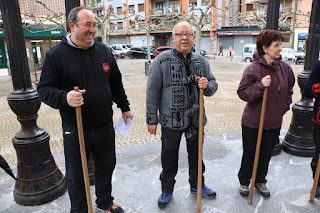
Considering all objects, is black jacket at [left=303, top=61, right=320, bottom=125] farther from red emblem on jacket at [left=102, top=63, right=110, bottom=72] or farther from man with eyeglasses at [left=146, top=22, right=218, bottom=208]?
red emblem on jacket at [left=102, top=63, right=110, bottom=72]

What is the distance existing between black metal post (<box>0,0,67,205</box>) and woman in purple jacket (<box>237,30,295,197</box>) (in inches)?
88.7

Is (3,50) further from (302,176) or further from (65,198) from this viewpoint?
(302,176)

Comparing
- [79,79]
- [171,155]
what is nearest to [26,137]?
[79,79]

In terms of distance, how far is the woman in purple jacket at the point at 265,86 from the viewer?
2.61 meters

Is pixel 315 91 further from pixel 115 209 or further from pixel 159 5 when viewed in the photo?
pixel 159 5

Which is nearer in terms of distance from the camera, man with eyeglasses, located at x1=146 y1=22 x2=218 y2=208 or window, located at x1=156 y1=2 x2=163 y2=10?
man with eyeglasses, located at x1=146 y1=22 x2=218 y2=208

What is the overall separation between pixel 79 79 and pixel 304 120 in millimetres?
3448

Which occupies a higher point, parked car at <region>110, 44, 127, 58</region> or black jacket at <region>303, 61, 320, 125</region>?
black jacket at <region>303, 61, 320, 125</region>

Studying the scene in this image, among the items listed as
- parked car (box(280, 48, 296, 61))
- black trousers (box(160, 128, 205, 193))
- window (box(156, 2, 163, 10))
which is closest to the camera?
black trousers (box(160, 128, 205, 193))

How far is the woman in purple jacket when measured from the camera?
8.55 ft

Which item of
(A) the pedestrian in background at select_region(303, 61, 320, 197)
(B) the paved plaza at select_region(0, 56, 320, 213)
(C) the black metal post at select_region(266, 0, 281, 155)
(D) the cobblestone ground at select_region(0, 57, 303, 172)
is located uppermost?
(C) the black metal post at select_region(266, 0, 281, 155)

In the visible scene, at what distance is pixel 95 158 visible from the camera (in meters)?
2.55

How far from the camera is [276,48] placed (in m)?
2.59

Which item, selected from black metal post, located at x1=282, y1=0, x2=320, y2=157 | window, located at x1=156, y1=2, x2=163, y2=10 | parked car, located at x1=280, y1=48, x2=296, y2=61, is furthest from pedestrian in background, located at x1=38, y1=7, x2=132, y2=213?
window, located at x1=156, y1=2, x2=163, y2=10
